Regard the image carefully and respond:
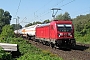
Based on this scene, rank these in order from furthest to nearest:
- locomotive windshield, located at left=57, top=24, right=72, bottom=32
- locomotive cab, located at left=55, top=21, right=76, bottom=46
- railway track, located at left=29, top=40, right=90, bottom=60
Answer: locomotive windshield, located at left=57, top=24, right=72, bottom=32 → locomotive cab, located at left=55, top=21, right=76, bottom=46 → railway track, located at left=29, top=40, right=90, bottom=60

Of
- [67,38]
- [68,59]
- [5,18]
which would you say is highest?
[5,18]

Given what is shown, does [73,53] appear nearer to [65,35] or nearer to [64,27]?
[65,35]

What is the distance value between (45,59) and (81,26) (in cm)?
4703

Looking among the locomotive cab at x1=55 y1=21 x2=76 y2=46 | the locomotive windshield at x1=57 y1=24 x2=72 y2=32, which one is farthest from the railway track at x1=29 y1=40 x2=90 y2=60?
the locomotive windshield at x1=57 y1=24 x2=72 y2=32

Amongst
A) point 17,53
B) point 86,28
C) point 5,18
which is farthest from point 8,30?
point 5,18

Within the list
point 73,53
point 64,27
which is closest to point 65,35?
point 64,27

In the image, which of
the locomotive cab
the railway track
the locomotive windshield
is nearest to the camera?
the railway track

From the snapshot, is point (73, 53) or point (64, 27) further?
point (64, 27)

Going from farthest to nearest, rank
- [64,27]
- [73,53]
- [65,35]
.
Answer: [64,27] < [65,35] < [73,53]

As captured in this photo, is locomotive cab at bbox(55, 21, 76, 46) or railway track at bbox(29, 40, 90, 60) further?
locomotive cab at bbox(55, 21, 76, 46)

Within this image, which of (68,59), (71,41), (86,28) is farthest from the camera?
(86,28)

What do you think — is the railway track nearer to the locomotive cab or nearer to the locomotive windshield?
the locomotive cab

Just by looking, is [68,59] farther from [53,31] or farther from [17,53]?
[53,31]

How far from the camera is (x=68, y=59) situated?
16.2 m
